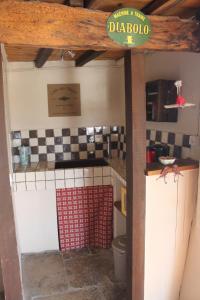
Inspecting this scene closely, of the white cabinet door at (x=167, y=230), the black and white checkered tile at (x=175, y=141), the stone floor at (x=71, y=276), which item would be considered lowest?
the stone floor at (x=71, y=276)

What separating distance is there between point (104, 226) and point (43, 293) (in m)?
0.89

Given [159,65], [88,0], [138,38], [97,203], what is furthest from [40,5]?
[97,203]

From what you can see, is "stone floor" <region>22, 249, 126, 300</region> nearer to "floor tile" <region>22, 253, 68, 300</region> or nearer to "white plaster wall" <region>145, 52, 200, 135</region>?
"floor tile" <region>22, 253, 68, 300</region>

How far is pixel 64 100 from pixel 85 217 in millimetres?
1281

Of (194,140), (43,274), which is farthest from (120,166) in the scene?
(43,274)

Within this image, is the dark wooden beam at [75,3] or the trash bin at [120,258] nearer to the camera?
the dark wooden beam at [75,3]

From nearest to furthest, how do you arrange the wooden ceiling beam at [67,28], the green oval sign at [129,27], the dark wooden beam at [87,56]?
A: the wooden ceiling beam at [67,28], the green oval sign at [129,27], the dark wooden beam at [87,56]

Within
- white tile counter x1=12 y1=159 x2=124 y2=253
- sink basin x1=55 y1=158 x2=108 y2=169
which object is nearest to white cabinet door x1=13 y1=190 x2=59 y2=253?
white tile counter x1=12 y1=159 x2=124 y2=253

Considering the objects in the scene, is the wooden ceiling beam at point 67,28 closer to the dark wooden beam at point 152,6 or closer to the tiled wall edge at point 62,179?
the dark wooden beam at point 152,6

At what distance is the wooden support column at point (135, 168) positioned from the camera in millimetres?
1568

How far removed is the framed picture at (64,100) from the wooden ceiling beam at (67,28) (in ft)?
4.92

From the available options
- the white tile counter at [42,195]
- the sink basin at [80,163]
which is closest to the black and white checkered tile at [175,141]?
the white tile counter at [42,195]

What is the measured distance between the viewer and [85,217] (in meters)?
2.80

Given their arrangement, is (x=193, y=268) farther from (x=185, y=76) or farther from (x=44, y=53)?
(x=44, y=53)
